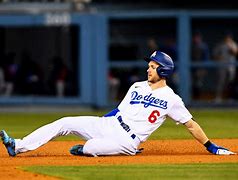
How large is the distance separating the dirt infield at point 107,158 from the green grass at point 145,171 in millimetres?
286

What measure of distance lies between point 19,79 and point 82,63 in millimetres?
1582

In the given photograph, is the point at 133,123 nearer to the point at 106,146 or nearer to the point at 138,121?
the point at 138,121

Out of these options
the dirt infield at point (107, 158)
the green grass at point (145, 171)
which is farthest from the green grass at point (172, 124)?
the green grass at point (145, 171)

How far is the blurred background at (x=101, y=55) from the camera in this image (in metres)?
21.8

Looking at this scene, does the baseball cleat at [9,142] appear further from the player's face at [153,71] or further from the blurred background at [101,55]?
the blurred background at [101,55]

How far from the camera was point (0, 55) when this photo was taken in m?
21.8

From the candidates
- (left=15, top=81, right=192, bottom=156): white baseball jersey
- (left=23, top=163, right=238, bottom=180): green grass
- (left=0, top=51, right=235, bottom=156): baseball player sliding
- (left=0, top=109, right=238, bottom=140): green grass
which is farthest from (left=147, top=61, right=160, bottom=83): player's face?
(left=0, top=109, right=238, bottom=140): green grass

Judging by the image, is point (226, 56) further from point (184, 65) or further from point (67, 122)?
point (67, 122)

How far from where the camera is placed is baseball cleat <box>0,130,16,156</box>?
10312mm

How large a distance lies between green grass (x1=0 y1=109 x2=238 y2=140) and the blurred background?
0.95 m

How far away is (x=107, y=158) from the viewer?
10.4 metres

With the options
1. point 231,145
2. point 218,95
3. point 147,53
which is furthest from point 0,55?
point 231,145

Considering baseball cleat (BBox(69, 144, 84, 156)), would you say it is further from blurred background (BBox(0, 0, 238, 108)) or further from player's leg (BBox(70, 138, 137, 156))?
blurred background (BBox(0, 0, 238, 108))

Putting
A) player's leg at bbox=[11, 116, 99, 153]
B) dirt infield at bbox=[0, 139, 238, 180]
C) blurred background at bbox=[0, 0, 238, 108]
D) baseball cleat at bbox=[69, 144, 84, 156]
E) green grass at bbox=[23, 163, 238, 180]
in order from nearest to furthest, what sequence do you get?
green grass at bbox=[23, 163, 238, 180]
dirt infield at bbox=[0, 139, 238, 180]
player's leg at bbox=[11, 116, 99, 153]
baseball cleat at bbox=[69, 144, 84, 156]
blurred background at bbox=[0, 0, 238, 108]
